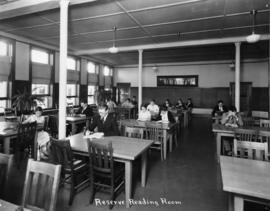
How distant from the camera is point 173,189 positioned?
2916mm

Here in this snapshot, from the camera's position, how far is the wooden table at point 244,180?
1.48 meters

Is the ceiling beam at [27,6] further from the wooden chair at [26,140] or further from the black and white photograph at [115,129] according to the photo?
Result: the wooden chair at [26,140]

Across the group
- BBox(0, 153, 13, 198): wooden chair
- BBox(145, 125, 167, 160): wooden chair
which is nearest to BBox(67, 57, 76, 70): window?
BBox(145, 125, 167, 160): wooden chair

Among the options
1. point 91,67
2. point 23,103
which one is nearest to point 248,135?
point 23,103

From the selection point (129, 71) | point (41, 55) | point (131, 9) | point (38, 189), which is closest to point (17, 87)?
point (41, 55)

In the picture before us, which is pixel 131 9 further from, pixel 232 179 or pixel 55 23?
pixel 232 179

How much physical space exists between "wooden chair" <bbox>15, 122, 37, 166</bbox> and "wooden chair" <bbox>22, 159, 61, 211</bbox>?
7.51ft

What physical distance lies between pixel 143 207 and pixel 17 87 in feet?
18.3

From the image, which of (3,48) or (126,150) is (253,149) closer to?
(126,150)

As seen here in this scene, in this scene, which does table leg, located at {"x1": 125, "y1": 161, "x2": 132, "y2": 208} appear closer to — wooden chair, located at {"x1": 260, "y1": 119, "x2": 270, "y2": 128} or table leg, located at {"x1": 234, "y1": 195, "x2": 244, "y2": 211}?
table leg, located at {"x1": 234, "y1": 195, "x2": 244, "y2": 211}

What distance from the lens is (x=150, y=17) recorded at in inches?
171

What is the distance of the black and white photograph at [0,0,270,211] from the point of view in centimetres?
210

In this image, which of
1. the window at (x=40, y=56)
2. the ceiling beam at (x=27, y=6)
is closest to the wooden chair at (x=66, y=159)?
the ceiling beam at (x=27, y=6)

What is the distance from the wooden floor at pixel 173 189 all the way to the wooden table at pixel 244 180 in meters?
0.83
